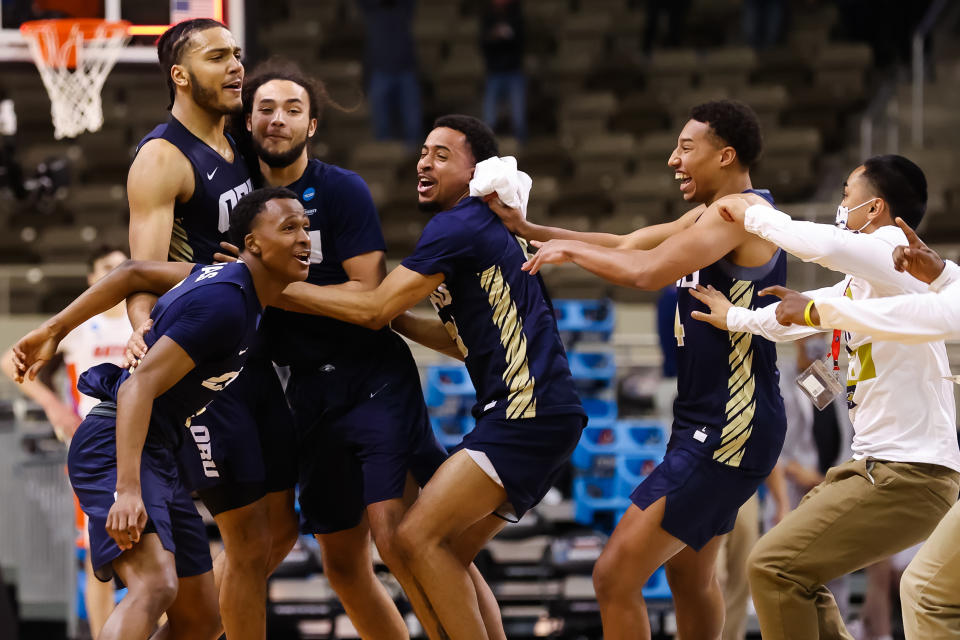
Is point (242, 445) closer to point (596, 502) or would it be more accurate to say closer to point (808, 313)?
point (808, 313)

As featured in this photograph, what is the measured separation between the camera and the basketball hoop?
22.4ft

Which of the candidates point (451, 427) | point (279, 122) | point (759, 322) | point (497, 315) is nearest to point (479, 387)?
point (497, 315)

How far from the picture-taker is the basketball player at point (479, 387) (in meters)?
4.61

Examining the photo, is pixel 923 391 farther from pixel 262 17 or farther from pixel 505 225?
pixel 262 17

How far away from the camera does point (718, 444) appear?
466 centimetres

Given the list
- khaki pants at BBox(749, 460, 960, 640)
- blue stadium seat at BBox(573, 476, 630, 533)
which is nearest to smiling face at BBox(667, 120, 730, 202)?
khaki pants at BBox(749, 460, 960, 640)

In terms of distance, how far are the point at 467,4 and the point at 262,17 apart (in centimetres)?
272

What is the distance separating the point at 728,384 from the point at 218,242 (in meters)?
2.05

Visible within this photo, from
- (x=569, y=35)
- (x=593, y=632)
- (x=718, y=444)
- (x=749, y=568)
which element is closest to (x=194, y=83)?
(x=718, y=444)

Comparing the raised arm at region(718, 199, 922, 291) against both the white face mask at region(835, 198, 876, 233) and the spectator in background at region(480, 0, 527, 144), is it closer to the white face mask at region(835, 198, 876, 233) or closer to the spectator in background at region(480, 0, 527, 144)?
the white face mask at region(835, 198, 876, 233)

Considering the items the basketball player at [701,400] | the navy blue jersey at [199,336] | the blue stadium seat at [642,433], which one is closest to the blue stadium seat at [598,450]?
the blue stadium seat at [642,433]

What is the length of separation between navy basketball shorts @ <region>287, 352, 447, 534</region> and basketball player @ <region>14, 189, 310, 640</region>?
567 mm

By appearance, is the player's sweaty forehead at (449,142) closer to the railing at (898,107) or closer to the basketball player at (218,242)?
the basketball player at (218,242)

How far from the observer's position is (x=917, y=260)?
13.5ft
